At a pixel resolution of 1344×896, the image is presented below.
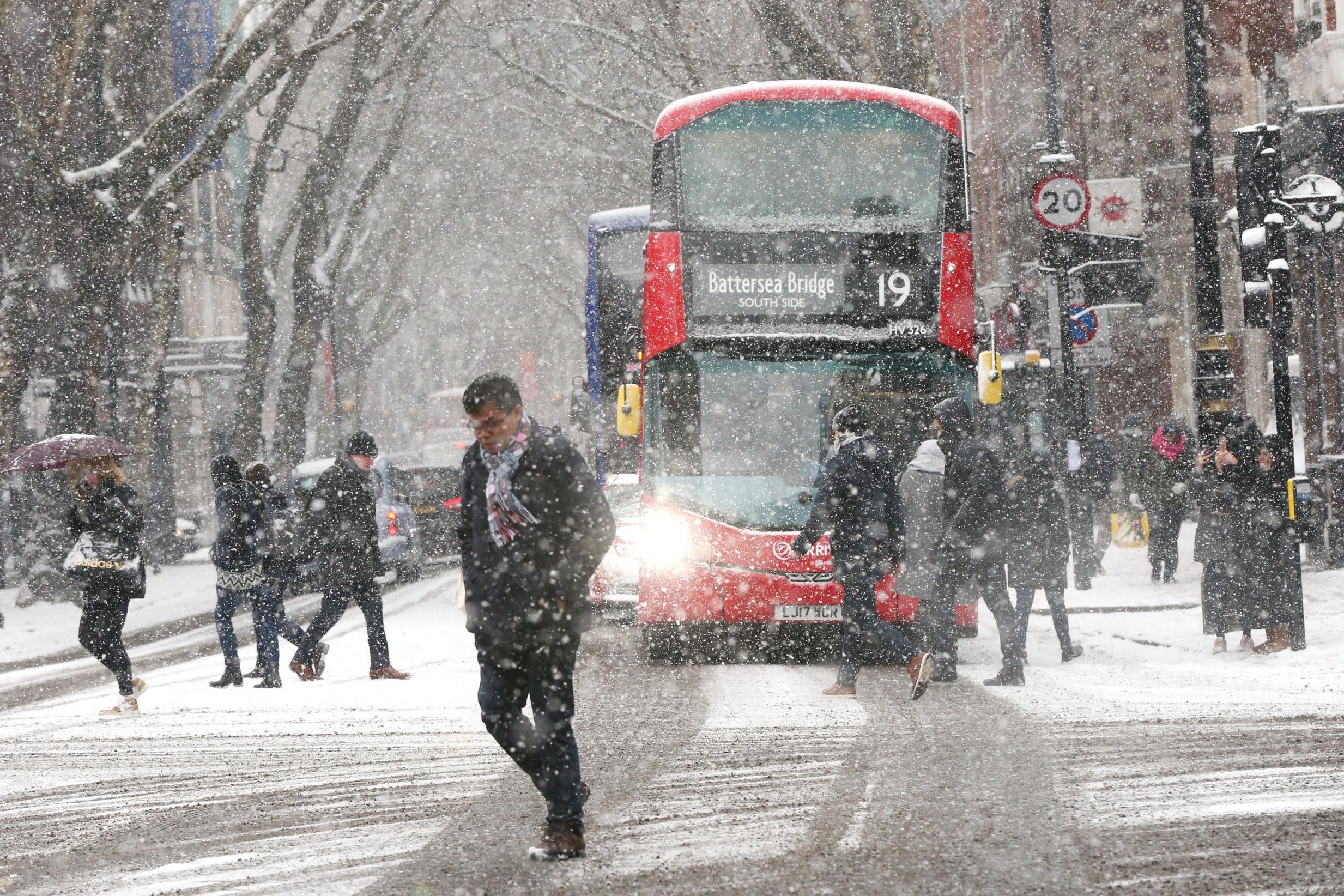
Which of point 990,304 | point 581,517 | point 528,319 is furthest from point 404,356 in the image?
point 581,517

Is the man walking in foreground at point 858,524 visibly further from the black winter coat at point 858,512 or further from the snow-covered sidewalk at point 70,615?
the snow-covered sidewalk at point 70,615

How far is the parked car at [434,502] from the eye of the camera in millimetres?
27797

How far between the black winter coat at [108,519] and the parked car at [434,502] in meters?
15.9

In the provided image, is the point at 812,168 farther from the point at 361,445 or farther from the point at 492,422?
the point at 492,422

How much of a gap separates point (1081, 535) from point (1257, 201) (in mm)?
6448

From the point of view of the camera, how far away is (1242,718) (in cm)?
954

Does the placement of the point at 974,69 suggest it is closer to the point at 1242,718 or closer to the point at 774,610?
the point at 774,610

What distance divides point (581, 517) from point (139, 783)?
313cm

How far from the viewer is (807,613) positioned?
1348 cm

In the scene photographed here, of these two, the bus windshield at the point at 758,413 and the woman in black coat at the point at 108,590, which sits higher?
the bus windshield at the point at 758,413

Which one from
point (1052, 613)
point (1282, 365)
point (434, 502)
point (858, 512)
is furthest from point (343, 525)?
point (434, 502)

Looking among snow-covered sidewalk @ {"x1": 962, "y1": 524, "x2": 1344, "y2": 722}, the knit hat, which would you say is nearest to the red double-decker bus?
snow-covered sidewalk @ {"x1": 962, "y1": 524, "x2": 1344, "y2": 722}

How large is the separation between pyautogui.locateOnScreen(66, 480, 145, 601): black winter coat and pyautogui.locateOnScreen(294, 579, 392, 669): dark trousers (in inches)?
57.3

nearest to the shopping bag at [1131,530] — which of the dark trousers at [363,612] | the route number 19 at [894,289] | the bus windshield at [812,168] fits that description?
the bus windshield at [812,168]
